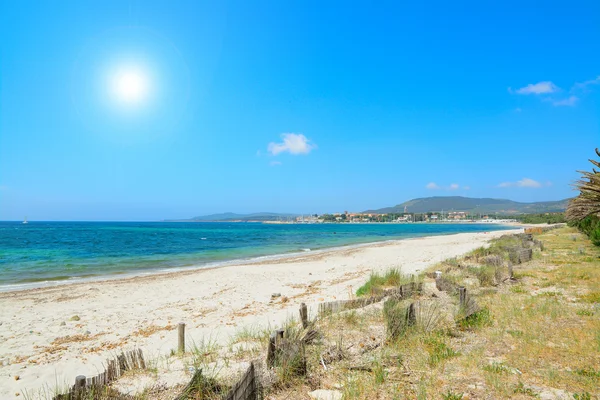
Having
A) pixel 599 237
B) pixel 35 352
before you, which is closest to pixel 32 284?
pixel 35 352

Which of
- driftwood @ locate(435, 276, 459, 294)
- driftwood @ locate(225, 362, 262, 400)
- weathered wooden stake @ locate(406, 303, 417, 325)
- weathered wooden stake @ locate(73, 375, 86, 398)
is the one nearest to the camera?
driftwood @ locate(225, 362, 262, 400)

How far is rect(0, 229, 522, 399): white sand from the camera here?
22.2 feet

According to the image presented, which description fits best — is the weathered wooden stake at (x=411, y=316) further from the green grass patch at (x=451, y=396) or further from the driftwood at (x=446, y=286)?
the driftwood at (x=446, y=286)

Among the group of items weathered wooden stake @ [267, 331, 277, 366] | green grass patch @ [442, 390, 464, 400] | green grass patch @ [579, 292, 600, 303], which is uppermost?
weathered wooden stake @ [267, 331, 277, 366]

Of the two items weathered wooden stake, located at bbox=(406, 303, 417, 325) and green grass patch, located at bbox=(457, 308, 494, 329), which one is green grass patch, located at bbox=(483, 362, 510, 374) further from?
green grass patch, located at bbox=(457, 308, 494, 329)

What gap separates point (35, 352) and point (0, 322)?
3930 mm

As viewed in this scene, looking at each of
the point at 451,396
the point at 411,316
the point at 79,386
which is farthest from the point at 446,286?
the point at 79,386

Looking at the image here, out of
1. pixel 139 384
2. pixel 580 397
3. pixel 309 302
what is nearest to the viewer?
pixel 580 397

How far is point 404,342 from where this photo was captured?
5168mm

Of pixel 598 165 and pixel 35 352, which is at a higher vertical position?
pixel 598 165

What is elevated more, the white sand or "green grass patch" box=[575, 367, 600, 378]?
"green grass patch" box=[575, 367, 600, 378]

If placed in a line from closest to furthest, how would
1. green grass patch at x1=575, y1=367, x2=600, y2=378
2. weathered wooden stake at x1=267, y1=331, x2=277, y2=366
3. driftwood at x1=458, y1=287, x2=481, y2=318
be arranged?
1. green grass patch at x1=575, y1=367, x2=600, y2=378
2. weathered wooden stake at x1=267, y1=331, x2=277, y2=366
3. driftwood at x1=458, y1=287, x2=481, y2=318

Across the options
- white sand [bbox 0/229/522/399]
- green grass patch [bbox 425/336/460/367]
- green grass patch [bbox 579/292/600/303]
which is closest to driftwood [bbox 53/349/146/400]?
white sand [bbox 0/229/522/399]

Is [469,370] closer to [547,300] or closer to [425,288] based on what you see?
[547,300]
